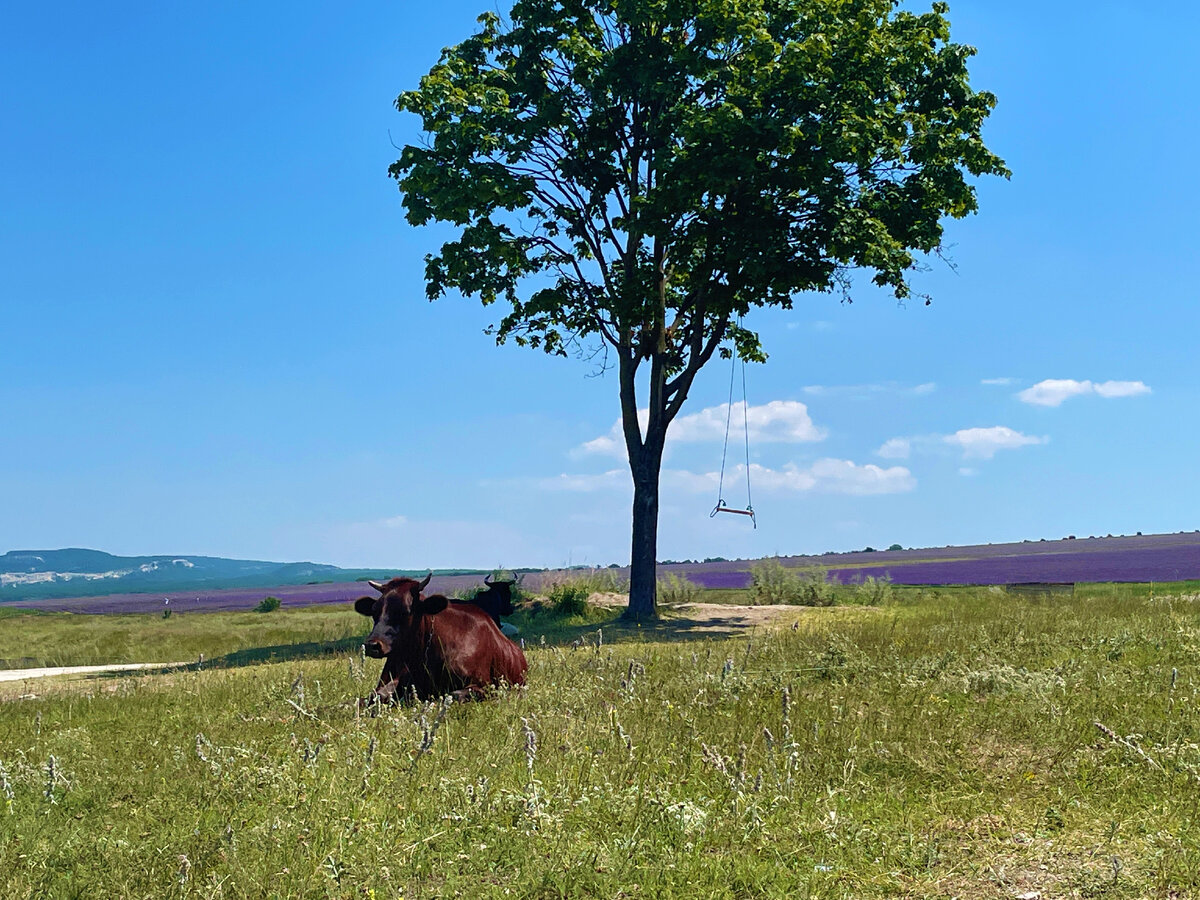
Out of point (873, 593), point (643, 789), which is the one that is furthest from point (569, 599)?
point (643, 789)

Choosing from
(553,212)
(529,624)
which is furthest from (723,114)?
(529,624)

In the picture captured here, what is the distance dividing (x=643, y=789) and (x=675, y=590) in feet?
86.5

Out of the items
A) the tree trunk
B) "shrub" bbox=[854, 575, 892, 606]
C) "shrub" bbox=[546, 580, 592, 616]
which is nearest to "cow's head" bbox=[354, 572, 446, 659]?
the tree trunk

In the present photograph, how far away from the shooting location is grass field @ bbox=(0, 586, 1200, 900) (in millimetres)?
5289

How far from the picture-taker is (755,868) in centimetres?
532

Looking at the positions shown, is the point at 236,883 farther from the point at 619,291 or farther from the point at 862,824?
Result: the point at 619,291

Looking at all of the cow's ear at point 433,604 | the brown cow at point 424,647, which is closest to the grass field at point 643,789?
the brown cow at point 424,647

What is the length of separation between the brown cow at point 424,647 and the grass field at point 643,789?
1.81 feet

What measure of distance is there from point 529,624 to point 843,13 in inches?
742

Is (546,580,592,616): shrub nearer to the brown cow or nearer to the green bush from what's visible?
the green bush

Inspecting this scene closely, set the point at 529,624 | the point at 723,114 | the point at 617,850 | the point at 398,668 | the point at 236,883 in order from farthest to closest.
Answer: the point at 529,624 < the point at 723,114 < the point at 398,668 < the point at 617,850 < the point at 236,883

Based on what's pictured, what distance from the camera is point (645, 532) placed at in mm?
26469

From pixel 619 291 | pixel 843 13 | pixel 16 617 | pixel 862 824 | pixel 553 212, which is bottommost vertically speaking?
pixel 16 617

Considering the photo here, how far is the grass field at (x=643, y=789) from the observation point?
5289 millimetres
